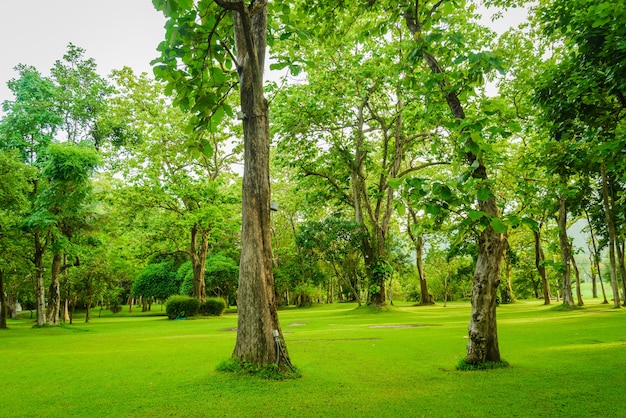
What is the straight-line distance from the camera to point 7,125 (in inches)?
777

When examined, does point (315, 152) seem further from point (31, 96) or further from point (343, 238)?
point (31, 96)

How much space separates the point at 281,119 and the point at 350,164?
5348mm

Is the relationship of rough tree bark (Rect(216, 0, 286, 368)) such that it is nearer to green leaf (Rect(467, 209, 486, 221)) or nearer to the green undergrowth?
the green undergrowth

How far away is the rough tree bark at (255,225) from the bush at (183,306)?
2236 centimetres

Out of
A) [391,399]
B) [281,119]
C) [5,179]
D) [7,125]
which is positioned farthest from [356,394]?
[7,125]

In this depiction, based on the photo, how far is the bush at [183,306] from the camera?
89.2 feet

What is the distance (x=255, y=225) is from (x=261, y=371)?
88.4 inches

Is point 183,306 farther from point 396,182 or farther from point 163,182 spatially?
point 396,182

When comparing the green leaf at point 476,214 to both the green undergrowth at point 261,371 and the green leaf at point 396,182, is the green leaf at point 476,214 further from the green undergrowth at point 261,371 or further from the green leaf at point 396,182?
the green undergrowth at point 261,371

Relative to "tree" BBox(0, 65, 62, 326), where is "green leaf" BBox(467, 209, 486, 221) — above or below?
below

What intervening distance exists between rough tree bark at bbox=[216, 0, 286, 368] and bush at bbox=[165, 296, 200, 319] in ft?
73.3

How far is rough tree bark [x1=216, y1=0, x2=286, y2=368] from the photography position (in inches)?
245

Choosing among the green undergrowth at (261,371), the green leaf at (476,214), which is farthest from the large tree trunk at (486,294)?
the green leaf at (476,214)

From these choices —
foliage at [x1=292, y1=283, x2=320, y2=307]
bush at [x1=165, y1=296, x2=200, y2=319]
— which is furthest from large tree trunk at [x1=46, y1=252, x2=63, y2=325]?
foliage at [x1=292, y1=283, x2=320, y2=307]
